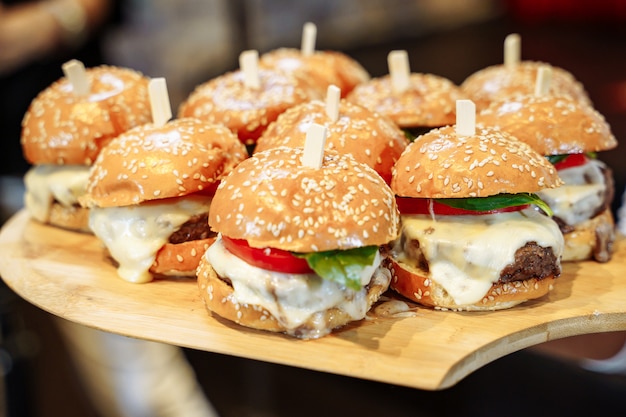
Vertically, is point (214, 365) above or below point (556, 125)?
below

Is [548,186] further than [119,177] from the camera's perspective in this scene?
No

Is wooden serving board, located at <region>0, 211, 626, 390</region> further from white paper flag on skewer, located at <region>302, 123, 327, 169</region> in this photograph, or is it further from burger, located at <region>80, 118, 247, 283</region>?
white paper flag on skewer, located at <region>302, 123, 327, 169</region>

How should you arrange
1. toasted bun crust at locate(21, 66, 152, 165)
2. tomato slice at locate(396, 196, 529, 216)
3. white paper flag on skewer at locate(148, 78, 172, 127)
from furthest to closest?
toasted bun crust at locate(21, 66, 152, 165)
white paper flag on skewer at locate(148, 78, 172, 127)
tomato slice at locate(396, 196, 529, 216)

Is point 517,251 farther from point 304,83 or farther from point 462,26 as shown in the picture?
point 462,26

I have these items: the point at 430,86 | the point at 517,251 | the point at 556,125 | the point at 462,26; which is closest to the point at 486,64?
the point at 462,26

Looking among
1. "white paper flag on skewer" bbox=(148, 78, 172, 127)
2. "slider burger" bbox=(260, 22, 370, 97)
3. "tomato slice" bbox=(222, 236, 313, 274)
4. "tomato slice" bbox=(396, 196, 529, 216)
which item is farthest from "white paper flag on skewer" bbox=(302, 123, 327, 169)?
"slider burger" bbox=(260, 22, 370, 97)

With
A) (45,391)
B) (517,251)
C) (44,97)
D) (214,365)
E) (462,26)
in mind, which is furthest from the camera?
(462,26)

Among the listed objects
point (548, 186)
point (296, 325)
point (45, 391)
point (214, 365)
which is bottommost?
point (45, 391)
